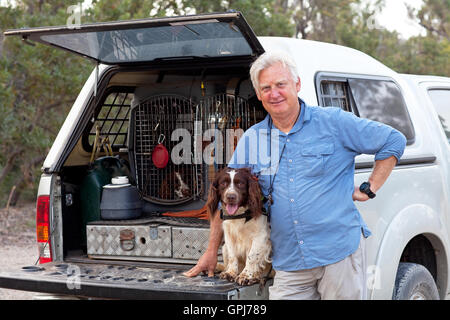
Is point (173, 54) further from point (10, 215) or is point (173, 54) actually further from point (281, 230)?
point (10, 215)

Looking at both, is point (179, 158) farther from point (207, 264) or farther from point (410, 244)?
point (410, 244)

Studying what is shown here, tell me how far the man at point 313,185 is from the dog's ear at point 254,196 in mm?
57

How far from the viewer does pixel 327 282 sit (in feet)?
11.0

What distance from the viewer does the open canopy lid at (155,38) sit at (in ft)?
11.7

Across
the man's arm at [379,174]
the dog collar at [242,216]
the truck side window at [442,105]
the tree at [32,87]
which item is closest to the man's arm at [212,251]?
the dog collar at [242,216]

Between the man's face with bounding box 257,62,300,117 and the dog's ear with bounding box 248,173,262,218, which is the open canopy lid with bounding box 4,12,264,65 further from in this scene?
the dog's ear with bounding box 248,173,262,218

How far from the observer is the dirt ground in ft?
28.9

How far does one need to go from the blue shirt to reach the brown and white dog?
0.11 meters

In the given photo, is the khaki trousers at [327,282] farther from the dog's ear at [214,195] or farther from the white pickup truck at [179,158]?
the dog's ear at [214,195]

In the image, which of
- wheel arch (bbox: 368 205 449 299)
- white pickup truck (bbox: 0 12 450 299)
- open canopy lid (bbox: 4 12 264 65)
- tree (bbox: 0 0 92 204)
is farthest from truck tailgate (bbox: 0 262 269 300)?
tree (bbox: 0 0 92 204)

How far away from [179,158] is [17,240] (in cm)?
669

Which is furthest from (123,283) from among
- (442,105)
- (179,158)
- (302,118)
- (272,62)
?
(442,105)

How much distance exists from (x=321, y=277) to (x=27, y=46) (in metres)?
8.80
